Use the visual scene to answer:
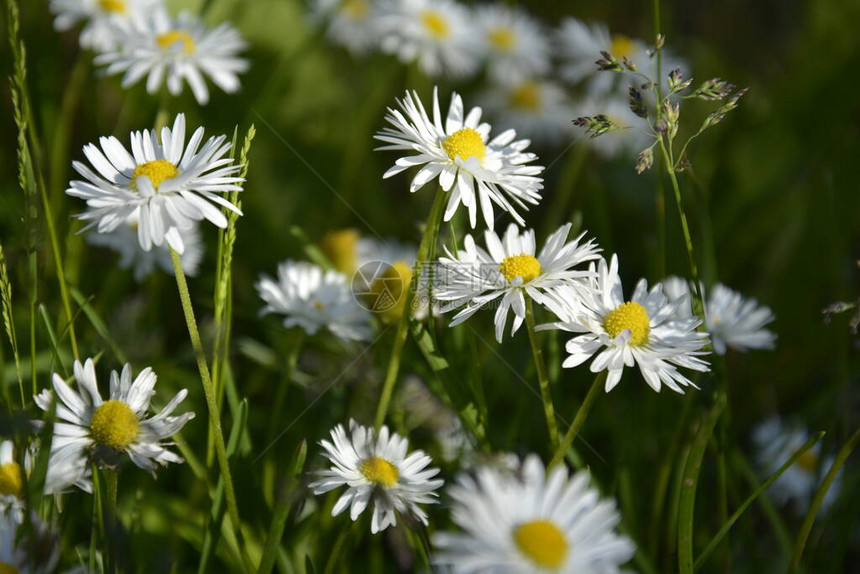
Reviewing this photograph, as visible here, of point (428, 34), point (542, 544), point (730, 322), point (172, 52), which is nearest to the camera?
point (542, 544)

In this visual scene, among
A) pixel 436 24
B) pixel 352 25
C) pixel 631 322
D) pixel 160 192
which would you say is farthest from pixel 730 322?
pixel 352 25

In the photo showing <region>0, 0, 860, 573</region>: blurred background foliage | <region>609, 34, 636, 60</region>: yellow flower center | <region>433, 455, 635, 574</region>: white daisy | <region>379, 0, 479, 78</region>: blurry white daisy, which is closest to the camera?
<region>433, 455, 635, 574</region>: white daisy

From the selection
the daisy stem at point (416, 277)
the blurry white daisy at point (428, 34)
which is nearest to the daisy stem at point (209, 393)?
the daisy stem at point (416, 277)

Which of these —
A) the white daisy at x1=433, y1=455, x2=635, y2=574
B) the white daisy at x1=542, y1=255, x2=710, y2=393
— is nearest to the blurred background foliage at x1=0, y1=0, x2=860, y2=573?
the white daisy at x1=542, y1=255, x2=710, y2=393

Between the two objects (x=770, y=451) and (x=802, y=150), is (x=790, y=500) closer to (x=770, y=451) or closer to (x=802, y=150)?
(x=770, y=451)

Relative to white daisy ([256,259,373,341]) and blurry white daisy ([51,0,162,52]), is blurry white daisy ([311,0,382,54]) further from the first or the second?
white daisy ([256,259,373,341])

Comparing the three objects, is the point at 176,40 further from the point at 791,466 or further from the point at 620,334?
the point at 791,466
